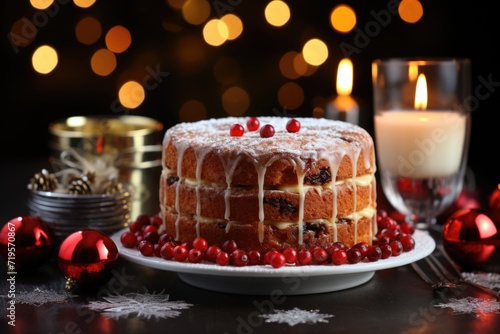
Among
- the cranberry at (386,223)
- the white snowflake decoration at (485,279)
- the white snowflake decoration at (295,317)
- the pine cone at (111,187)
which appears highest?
the pine cone at (111,187)

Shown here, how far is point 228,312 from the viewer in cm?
190

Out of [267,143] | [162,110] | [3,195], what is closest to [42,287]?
[267,143]

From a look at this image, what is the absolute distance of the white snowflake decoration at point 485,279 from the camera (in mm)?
2174

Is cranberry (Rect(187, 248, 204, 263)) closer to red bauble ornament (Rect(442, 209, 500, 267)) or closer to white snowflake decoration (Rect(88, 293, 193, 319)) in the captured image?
white snowflake decoration (Rect(88, 293, 193, 319))

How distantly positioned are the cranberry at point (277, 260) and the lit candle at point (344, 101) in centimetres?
159

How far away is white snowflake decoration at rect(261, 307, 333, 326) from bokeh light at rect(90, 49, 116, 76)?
281 centimetres

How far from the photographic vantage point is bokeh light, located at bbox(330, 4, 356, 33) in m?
4.22

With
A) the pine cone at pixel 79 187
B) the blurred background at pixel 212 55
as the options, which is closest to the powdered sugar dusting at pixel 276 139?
the pine cone at pixel 79 187

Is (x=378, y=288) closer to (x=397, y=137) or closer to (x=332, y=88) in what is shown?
(x=397, y=137)

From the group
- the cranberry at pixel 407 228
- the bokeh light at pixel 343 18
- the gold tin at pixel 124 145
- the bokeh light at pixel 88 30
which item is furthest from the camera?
the bokeh light at pixel 88 30

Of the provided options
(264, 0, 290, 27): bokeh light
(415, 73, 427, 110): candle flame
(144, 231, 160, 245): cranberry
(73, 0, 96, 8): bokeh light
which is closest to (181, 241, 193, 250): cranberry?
(144, 231, 160, 245): cranberry

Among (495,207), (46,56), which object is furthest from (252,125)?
(46,56)

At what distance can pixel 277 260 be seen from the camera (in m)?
1.93

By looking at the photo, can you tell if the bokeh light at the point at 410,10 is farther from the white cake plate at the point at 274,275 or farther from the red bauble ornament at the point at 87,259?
the red bauble ornament at the point at 87,259
